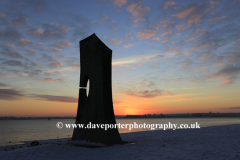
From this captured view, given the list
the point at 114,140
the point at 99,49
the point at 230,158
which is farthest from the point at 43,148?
the point at 230,158

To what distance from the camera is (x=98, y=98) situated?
12.5 metres

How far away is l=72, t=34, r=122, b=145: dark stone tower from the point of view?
12109mm

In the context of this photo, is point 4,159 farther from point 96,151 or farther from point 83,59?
point 83,59

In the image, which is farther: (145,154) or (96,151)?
(96,151)

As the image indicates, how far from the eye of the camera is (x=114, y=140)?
1210cm

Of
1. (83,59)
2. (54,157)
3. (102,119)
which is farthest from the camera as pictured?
(83,59)

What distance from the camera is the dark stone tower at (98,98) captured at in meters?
12.1

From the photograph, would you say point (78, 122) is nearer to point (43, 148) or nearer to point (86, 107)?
point (86, 107)

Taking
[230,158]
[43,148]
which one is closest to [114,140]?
[43,148]

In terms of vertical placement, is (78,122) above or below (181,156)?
above

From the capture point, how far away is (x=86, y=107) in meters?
13.1

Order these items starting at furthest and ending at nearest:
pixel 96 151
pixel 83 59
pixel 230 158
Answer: pixel 83 59
pixel 96 151
pixel 230 158

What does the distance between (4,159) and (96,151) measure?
4.36 metres

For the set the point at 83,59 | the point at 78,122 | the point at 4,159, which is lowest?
the point at 4,159
